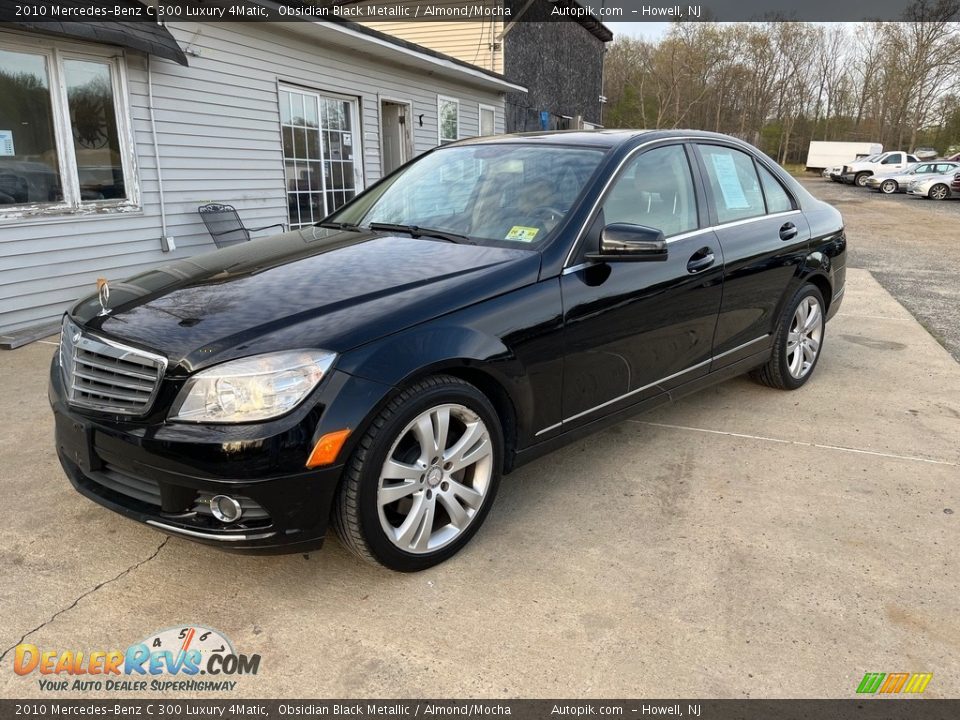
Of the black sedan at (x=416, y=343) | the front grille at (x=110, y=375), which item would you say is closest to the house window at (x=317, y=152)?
the black sedan at (x=416, y=343)

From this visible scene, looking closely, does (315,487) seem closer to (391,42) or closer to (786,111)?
(391,42)

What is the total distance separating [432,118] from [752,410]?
377 inches

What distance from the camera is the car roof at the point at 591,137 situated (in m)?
3.49

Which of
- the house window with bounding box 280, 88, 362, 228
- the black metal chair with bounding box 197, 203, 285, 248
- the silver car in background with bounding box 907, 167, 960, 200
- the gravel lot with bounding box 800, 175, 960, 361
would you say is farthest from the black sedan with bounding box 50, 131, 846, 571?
the silver car in background with bounding box 907, 167, 960, 200

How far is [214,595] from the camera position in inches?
99.7

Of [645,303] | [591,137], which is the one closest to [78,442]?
[645,303]

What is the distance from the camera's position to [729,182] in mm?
4035

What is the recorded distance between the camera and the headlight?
87.6 inches

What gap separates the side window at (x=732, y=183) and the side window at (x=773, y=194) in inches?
3.2

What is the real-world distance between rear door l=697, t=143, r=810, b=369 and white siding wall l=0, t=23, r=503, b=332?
543 cm

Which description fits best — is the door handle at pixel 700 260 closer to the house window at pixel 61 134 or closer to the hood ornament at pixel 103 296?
the hood ornament at pixel 103 296

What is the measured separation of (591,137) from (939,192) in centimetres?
3112

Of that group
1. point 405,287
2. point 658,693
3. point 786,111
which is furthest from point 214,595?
point 786,111

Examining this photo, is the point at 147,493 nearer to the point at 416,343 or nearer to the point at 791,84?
the point at 416,343
